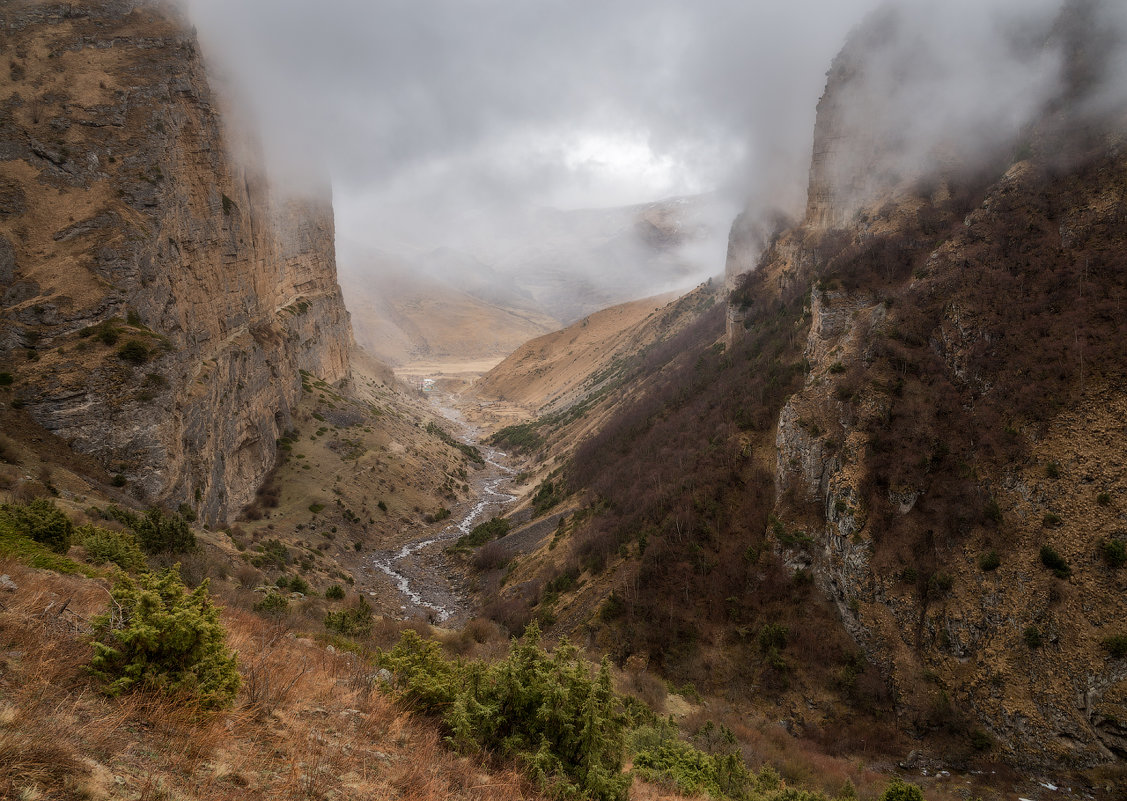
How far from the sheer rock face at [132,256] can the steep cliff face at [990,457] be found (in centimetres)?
3133

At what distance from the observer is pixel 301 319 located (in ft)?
191

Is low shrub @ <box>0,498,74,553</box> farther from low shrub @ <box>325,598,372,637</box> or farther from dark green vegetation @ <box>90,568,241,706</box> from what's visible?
dark green vegetation @ <box>90,568,241,706</box>

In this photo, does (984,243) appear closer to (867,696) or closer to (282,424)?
(867,696)

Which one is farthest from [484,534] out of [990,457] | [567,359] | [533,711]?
[567,359]

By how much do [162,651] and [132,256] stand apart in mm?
27547

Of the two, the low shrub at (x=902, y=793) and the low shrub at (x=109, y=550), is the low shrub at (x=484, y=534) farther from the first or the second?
the low shrub at (x=902, y=793)

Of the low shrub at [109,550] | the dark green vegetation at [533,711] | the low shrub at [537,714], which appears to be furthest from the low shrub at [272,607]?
the low shrub at [537,714]

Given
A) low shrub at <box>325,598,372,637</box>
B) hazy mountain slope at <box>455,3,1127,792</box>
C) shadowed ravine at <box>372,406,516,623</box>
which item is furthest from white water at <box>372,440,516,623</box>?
low shrub at <box>325,598,372,637</box>

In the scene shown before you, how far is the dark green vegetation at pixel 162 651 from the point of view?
5.40 metres

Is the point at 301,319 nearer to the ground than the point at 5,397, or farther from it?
farther from it

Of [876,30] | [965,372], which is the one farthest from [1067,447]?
[876,30]

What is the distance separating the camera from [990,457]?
21.9 m

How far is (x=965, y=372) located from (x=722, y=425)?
14374 mm

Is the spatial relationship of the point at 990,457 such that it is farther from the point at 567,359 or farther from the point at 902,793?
the point at 567,359
